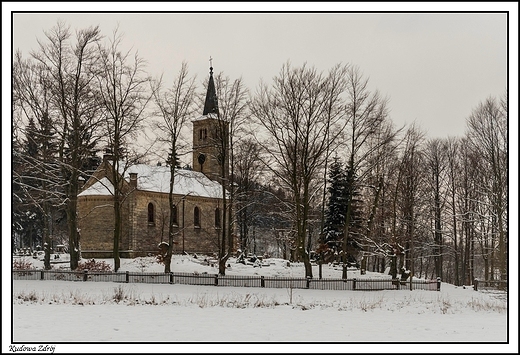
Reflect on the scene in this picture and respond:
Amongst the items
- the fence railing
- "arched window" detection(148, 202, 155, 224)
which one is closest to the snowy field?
the fence railing

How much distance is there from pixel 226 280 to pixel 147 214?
22381 millimetres

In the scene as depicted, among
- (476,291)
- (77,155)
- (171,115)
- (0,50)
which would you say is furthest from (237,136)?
(0,50)

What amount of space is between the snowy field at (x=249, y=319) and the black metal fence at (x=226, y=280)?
1917 mm

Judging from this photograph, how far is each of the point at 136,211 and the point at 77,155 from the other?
16.9m

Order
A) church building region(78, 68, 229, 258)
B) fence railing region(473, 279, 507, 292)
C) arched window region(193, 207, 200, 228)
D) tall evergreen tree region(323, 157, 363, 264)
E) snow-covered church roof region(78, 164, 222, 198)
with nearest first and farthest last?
fence railing region(473, 279, 507, 292), tall evergreen tree region(323, 157, 363, 264), church building region(78, 68, 229, 258), snow-covered church roof region(78, 164, 222, 198), arched window region(193, 207, 200, 228)

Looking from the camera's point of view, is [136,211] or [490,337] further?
[136,211]

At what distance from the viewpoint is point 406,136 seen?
1560 inches

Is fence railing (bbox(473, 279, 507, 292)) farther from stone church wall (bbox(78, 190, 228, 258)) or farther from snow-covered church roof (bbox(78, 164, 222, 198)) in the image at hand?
snow-covered church roof (bbox(78, 164, 222, 198))

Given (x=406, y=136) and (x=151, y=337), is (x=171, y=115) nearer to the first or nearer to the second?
(x=406, y=136)

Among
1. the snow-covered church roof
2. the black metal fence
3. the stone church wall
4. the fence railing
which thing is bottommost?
the fence railing

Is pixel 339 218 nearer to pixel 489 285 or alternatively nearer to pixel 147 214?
pixel 489 285

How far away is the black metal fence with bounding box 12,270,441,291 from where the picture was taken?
93.5 feet

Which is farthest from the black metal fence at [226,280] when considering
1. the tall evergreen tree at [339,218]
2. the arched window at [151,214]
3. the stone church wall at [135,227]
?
the arched window at [151,214]

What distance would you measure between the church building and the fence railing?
1992 centimetres
